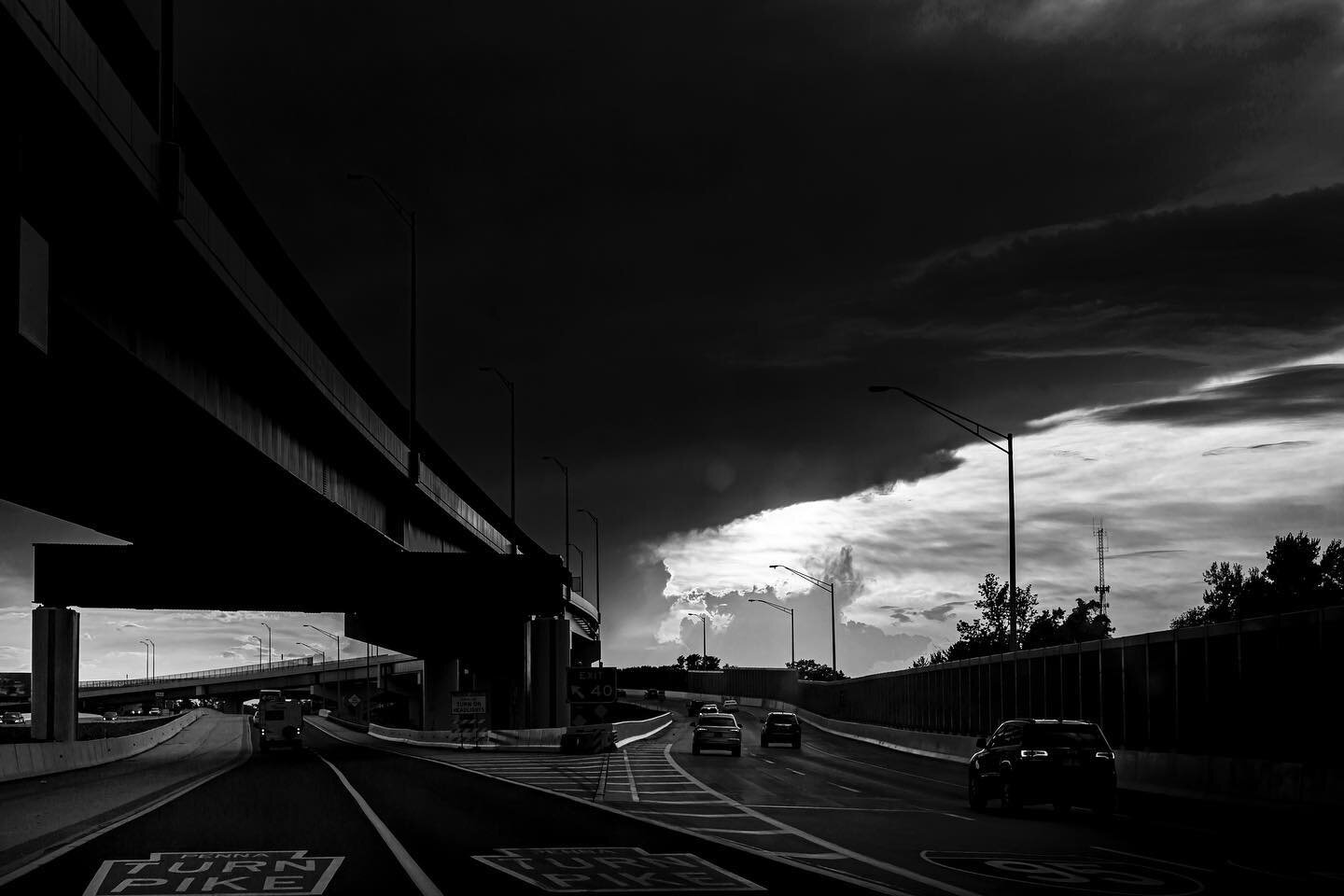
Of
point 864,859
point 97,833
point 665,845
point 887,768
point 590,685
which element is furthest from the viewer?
point 887,768

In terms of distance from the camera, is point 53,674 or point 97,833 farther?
point 53,674

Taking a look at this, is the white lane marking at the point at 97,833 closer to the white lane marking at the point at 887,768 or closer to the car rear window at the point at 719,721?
the white lane marking at the point at 887,768

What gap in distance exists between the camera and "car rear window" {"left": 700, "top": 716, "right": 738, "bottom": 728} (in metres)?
55.6

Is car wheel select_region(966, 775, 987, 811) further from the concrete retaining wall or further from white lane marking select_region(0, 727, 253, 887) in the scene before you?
the concrete retaining wall

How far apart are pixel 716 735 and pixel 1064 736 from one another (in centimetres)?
2954

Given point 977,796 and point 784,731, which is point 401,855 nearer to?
point 977,796

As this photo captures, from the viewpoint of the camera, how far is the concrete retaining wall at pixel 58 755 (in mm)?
43031

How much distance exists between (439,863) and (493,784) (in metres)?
19.1

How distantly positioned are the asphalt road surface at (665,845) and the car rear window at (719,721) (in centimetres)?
2007

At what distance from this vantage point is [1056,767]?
2559cm

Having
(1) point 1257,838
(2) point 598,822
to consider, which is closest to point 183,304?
(2) point 598,822

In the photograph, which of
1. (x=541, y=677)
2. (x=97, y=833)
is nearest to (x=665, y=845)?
(x=97, y=833)

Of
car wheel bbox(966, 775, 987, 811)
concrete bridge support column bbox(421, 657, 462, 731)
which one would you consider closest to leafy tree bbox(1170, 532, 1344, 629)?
concrete bridge support column bbox(421, 657, 462, 731)

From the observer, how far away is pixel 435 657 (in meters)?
106
